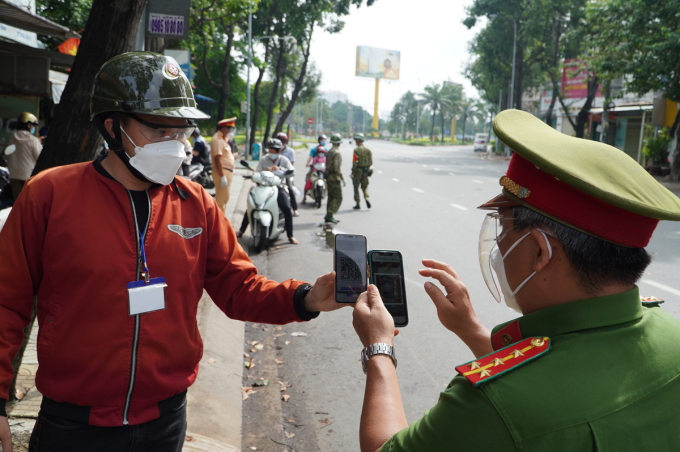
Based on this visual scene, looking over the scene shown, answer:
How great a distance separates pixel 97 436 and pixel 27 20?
8.21 metres

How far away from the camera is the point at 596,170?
1275mm

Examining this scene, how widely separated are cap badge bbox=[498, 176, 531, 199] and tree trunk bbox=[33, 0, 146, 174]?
266 cm

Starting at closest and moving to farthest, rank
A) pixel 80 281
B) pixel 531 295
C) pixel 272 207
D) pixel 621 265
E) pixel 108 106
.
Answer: pixel 621 265, pixel 531 295, pixel 80 281, pixel 108 106, pixel 272 207

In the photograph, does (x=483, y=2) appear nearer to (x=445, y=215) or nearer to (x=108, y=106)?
(x=445, y=215)

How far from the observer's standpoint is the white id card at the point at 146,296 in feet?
6.17

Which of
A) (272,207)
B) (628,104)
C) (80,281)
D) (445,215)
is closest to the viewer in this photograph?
(80,281)

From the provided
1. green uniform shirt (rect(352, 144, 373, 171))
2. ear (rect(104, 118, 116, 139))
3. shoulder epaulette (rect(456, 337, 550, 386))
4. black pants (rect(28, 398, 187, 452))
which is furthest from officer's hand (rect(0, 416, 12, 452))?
green uniform shirt (rect(352, 144, 373, 171))

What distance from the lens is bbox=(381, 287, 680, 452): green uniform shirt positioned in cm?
114

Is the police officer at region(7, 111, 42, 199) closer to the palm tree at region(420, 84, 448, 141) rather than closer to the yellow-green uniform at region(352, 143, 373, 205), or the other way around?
the yellow-green uniform at region(352, 143, 373, 205)

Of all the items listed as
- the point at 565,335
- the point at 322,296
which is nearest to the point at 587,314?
the point at 565,335

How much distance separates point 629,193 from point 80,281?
1.59 m

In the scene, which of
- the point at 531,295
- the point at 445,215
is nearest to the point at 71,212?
the point at 531,295

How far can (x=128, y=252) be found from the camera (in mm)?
1912

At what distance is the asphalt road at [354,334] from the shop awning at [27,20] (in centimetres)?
462
